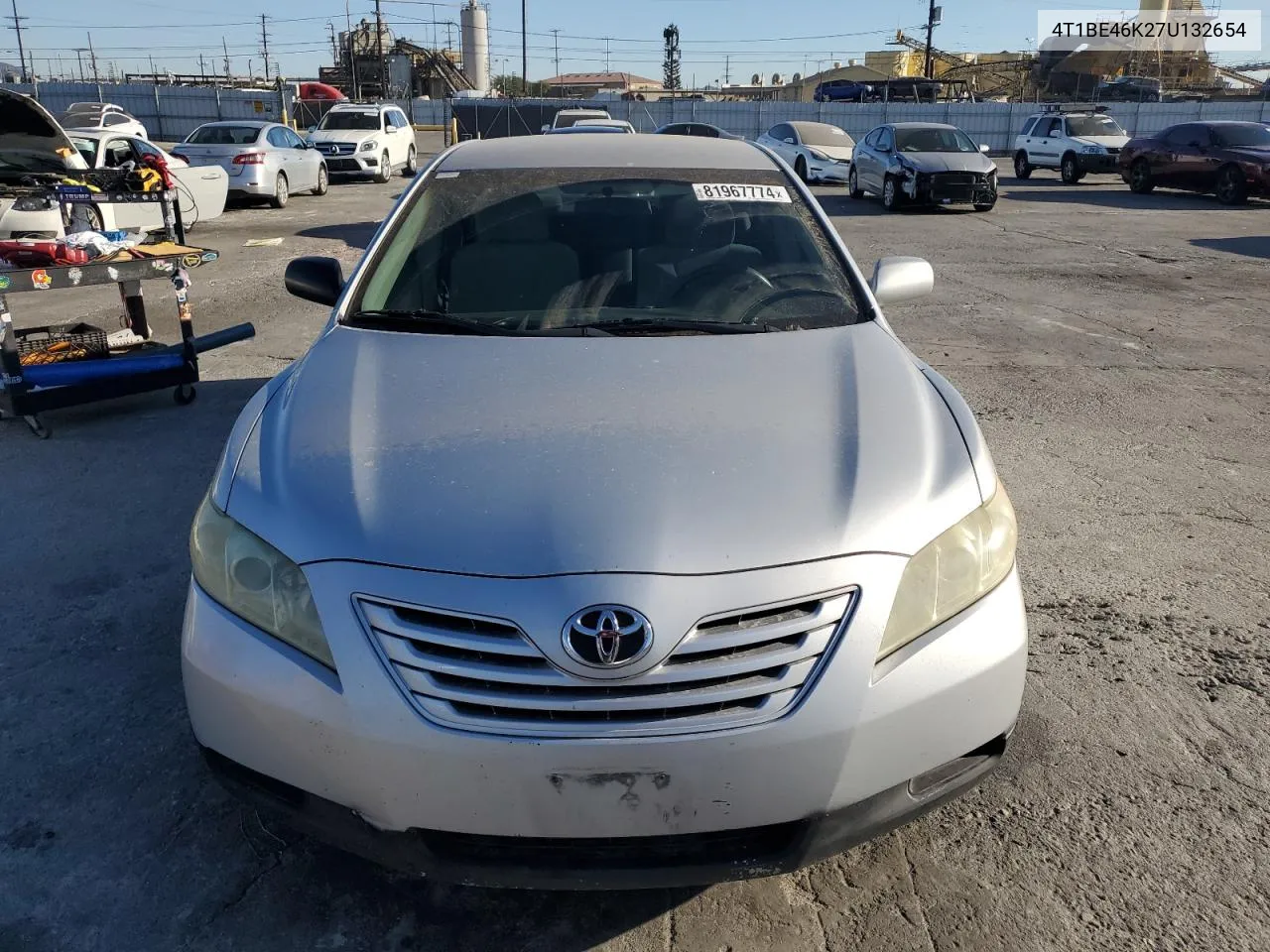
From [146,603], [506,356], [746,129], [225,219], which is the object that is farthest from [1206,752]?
[746,129]

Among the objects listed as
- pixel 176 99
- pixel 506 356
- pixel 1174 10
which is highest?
pixel 1174 10

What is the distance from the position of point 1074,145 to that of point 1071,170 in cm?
57

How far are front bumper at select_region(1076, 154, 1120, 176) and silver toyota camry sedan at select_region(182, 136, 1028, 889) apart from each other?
23144mm

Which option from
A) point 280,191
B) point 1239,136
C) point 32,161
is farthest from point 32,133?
point 1239,136

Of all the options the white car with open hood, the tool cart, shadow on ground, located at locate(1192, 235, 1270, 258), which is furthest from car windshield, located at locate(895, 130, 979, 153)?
the tool cart

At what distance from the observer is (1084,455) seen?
5.31m

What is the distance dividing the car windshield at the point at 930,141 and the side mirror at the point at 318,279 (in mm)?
16373

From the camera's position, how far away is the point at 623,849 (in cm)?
190

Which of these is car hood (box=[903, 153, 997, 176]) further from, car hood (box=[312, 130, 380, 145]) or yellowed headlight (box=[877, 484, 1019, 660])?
yellowed headlight (box=[877, 484, 1019, 660])

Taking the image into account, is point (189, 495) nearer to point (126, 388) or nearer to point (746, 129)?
point (126, 388)

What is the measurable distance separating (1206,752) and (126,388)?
5.55 m

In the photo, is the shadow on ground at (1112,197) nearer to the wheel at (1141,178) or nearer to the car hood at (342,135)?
the wheel at (1141,178)

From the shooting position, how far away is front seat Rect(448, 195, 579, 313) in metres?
3.30

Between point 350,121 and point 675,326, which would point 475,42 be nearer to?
point 350,121
